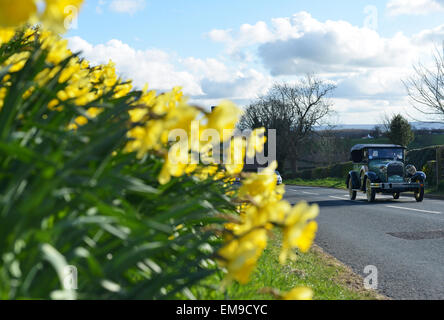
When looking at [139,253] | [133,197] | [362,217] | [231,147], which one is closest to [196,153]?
[231,147]

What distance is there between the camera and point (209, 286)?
1.77 metres

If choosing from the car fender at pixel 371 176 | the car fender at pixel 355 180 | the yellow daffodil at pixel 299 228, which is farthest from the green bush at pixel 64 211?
the car fender at pixel 355 180

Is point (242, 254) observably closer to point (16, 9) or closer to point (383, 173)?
point (16, 9)

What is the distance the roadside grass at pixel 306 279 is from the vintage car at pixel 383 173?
348 inches

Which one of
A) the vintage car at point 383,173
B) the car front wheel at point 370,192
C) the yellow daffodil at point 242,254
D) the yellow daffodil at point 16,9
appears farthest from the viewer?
the car front wheel at point 370,192

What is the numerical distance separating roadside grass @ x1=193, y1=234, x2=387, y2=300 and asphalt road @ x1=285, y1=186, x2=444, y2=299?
328mm

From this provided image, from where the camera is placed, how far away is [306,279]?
4.29 meters

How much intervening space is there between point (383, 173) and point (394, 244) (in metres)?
7.75

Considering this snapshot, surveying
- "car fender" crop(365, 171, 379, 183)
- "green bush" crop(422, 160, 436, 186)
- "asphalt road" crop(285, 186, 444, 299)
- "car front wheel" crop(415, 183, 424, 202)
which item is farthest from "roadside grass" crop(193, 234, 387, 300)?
"green bush" crop(422, 160, 436, 186)

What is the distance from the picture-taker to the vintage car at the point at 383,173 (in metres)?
14.4

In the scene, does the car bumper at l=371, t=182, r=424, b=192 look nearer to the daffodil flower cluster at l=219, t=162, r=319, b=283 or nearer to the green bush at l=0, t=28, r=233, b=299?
the green bush at l=0, t=28, r=233, b=299

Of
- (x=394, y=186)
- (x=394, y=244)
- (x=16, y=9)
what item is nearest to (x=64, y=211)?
(x=16, y=9)

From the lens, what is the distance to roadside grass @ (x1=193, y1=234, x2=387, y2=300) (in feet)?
7.56

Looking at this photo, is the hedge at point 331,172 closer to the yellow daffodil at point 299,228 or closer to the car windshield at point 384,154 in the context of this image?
the car windshield at point 384,154
